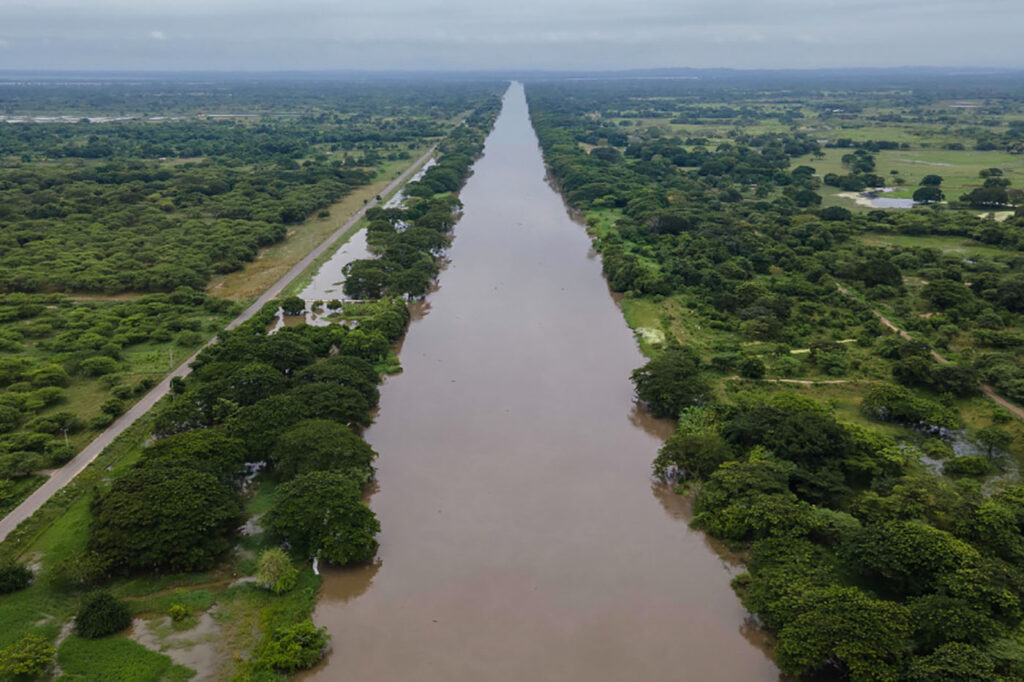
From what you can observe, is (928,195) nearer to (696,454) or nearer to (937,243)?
(937,243)

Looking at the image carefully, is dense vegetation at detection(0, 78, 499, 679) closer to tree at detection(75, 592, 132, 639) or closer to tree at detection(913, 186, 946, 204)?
tree at detection(75, 592, 132, 639)

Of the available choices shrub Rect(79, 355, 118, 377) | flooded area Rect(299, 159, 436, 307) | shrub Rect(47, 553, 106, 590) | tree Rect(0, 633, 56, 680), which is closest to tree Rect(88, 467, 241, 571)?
shrub Rect(47, 553, 106, 590)

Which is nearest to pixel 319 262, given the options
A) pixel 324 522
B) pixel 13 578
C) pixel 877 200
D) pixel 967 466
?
pixel 324 522

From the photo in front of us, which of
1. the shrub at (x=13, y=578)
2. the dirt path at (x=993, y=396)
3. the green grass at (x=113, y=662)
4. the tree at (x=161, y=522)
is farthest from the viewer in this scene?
the dirt path at (x=993, y=396)

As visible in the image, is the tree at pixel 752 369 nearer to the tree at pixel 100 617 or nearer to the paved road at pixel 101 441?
the tree at pixel 100 617

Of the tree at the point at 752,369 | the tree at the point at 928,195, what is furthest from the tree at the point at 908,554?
the tree at the point at 928,195

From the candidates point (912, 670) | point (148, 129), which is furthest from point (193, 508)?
point (148, 129)

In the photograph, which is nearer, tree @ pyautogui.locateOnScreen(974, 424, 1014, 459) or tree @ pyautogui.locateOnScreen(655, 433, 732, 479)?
tree @ pyautogui.locateOnScreen(655, 433, 732, 479)
